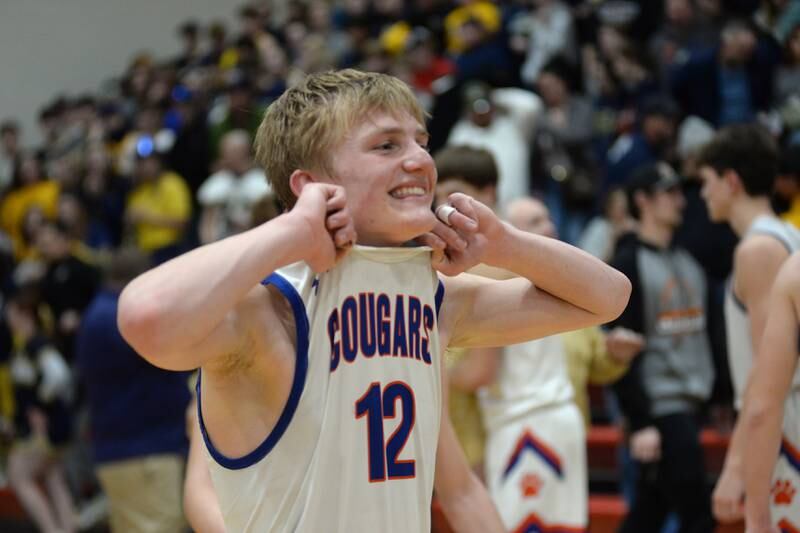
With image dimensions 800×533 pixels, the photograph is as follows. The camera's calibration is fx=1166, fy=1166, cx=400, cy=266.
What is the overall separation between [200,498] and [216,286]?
130 centimetres

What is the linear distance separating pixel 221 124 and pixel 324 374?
911cm

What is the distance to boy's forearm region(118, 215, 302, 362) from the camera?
6.63ft

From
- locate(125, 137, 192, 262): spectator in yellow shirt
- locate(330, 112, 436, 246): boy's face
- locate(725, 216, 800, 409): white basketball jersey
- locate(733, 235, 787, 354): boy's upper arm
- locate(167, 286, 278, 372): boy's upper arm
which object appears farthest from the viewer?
locate(125, 137, 192, 262): spectator in yellow shirt

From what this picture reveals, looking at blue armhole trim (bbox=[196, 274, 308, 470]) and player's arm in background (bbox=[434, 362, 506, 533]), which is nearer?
blue armhole trim (bbox=[196, 274, 308, 470])

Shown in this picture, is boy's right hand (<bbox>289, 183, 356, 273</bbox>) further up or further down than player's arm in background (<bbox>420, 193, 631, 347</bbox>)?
further up

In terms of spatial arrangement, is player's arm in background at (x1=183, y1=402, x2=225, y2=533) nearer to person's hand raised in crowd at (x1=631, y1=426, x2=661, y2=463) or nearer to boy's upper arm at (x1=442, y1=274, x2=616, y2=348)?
boy's upper arm at (x1=442, y1=274, x2=616, y2=348)

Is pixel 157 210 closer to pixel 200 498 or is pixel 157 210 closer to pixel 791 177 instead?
pixel 791 177

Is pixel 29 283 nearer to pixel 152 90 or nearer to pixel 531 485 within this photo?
pixel 152 90

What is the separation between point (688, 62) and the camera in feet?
29.6

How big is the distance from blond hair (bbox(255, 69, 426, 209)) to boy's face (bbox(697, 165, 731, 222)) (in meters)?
2.11

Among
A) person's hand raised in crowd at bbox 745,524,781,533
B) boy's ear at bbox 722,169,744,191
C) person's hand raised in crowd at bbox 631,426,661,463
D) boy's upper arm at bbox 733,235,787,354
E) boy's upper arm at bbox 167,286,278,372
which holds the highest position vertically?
boy's upper arm at bbox 167,286,278,372

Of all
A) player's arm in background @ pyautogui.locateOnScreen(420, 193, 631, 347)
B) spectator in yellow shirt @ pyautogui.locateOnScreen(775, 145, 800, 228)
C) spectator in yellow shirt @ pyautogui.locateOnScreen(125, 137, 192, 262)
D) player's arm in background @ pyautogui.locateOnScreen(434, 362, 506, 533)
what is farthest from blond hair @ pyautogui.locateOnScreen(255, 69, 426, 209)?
spectator in yellow shirt @ pyautogui.locateOnScreen(125, 137, 192, 262)

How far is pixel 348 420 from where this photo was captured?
2322mm

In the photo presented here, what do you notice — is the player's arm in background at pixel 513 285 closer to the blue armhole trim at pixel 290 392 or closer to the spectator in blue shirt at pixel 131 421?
the blue armhole trim at pixel 290 392
